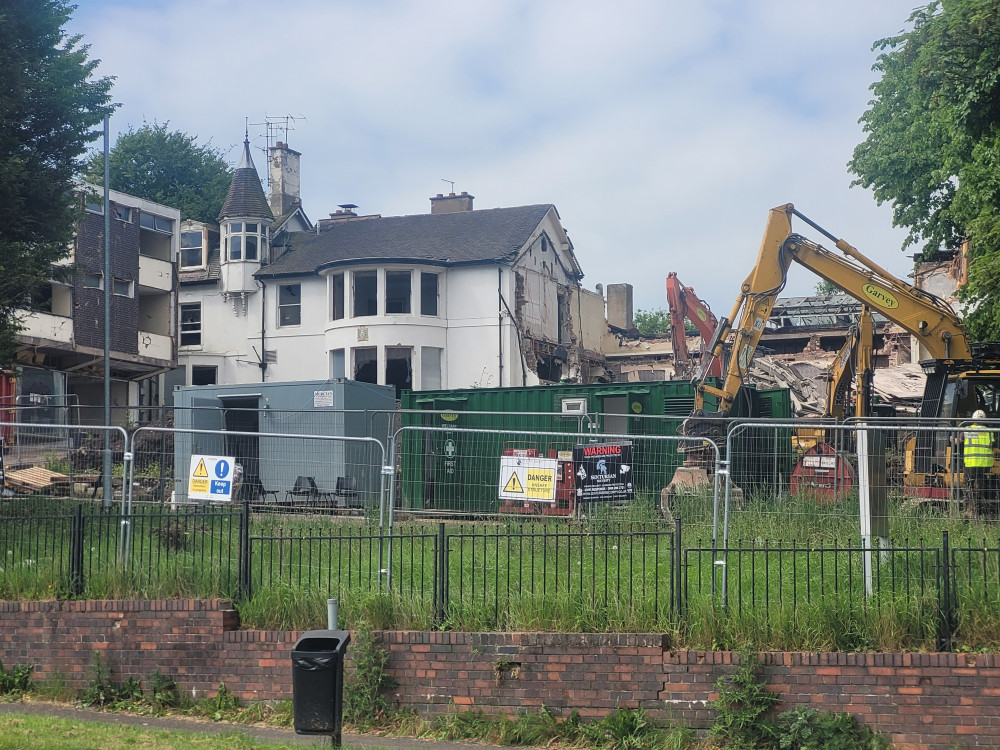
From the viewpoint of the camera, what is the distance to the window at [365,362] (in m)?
37.1

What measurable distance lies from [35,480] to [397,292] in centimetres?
2433

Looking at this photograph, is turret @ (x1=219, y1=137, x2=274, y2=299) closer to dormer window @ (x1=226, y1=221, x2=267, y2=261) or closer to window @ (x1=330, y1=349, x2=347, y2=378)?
dormer window @ (x1=226, y1=221, x2=267, y2=261)

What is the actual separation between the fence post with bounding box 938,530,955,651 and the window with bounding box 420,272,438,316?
96.5ft

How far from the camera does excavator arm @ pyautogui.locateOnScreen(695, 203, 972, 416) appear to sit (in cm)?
1980

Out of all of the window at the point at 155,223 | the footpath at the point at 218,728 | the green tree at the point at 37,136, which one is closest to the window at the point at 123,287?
the window at the point at 155,223

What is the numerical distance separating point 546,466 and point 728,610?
3041 mm

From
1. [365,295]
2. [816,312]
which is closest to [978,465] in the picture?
[365,295]

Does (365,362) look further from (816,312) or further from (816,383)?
(816,312)

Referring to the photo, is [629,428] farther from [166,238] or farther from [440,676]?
[166,238]

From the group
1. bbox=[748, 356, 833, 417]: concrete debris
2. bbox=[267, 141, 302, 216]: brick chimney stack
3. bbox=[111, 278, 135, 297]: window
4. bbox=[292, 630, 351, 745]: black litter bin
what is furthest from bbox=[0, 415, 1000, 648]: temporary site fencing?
bbox=[267, 141, 302, 216]: brick chimney stack

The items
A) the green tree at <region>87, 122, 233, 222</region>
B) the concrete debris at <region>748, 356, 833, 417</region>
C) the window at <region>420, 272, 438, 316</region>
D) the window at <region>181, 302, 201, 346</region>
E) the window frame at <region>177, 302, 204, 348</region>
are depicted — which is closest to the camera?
the concrete debris at <region>748, 356, 833, 417</region>

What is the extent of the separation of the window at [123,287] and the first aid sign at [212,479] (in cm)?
2790

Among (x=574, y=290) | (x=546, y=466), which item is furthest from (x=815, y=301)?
(x=546, y=466)

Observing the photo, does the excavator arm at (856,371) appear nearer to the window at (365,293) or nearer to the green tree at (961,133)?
the green tree at (961,133)
